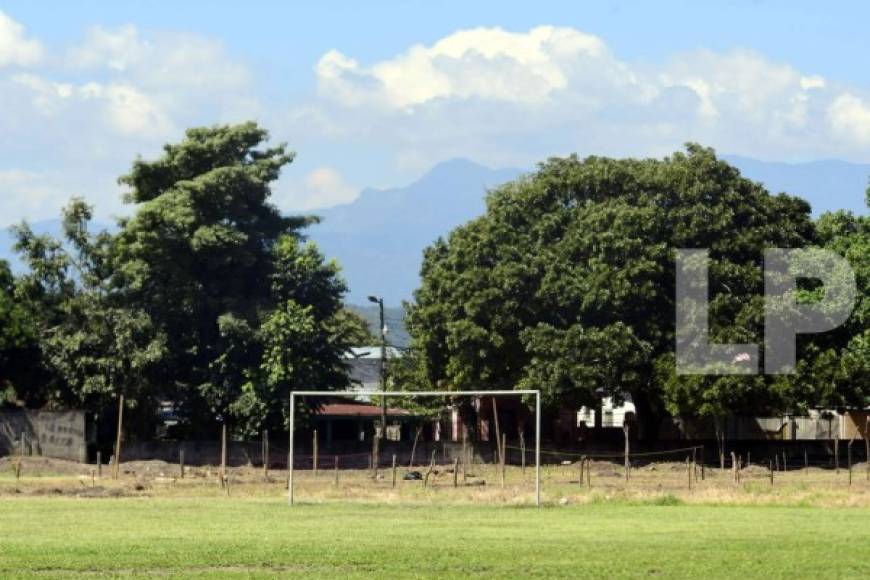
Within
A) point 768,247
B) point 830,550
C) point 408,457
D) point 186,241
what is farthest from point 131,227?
point 830,550

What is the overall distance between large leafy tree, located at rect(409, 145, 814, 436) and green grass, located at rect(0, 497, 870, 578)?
23.8 metres

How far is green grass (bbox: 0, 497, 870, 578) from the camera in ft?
74.9

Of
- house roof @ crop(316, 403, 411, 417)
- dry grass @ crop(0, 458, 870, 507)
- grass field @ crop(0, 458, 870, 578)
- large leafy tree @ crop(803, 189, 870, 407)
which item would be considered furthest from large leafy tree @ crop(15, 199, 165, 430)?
large leafy tree @ crop(803, 189, 870, 407)

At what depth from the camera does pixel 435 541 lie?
1102 inches

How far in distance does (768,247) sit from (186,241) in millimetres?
25565

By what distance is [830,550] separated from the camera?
2577 cm

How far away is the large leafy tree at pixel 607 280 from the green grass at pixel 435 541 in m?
23.8

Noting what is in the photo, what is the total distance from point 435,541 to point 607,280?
39.0m

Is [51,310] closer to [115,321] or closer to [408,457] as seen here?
[115,321]

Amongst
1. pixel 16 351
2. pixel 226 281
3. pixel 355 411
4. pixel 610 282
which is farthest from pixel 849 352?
pixel 16 351

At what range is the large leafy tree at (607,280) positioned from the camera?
6488 cm

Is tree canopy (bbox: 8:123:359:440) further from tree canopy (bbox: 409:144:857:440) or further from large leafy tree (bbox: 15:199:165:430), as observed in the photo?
tree canopy (bbox: 409:144:857:440)

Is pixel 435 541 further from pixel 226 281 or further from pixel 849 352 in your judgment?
pixel 226 281

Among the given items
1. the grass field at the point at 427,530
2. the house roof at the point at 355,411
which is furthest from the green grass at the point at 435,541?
the house roof at the point at 355,411
